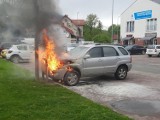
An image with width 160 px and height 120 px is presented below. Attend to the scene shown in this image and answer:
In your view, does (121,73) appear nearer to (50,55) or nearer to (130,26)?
(50,55)

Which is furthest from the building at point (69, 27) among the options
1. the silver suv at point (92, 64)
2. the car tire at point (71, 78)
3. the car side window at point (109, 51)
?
the car tire at point (71, 78)

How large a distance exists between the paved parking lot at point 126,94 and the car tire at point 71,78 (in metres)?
0.25

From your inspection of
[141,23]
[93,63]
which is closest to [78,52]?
[93,63]

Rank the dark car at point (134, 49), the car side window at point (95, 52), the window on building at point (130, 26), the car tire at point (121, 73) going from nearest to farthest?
the car side window at point (95, 52) < the car tire at point (121, 73) < the dark car at point (134, 49) < the window on building at point (130, 26)

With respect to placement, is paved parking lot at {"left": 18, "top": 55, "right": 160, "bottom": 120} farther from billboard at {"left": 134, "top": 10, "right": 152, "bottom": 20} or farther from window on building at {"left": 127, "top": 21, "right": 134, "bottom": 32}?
window on building at {"left": 127, "top": 21, "right": 134, "bottom": 32}

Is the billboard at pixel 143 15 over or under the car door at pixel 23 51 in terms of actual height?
over

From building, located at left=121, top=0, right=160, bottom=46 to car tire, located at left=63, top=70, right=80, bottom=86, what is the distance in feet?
150

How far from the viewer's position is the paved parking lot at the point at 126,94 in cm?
832

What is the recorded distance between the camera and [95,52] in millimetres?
13500

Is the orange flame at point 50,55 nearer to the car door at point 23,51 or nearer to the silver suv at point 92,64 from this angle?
the silver suv at point 92,64

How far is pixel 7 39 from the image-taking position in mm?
32875

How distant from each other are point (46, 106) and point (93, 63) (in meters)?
5.45

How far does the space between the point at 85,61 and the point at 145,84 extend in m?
2.67

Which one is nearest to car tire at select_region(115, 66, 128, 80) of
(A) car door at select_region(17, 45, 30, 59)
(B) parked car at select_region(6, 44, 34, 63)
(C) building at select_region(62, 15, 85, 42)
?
(C) building at select_region(62, 15, 85, 42)
